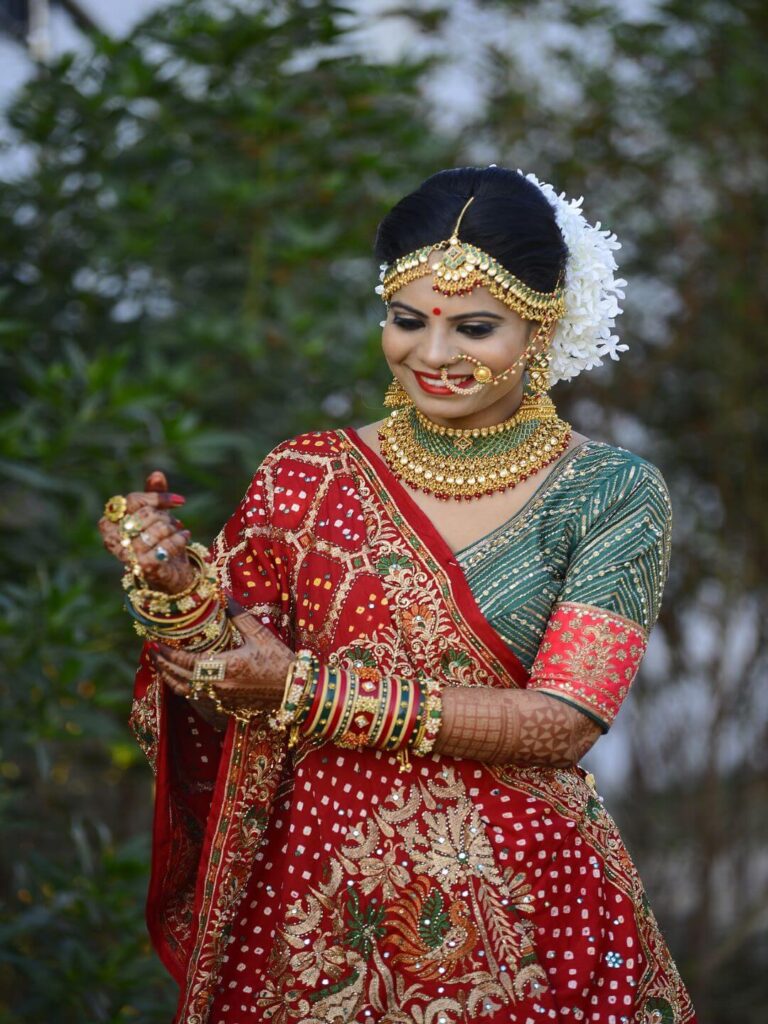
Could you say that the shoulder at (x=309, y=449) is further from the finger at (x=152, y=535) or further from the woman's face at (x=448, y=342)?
the finger at (x=152, y=535)

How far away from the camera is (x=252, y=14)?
443 centimetres

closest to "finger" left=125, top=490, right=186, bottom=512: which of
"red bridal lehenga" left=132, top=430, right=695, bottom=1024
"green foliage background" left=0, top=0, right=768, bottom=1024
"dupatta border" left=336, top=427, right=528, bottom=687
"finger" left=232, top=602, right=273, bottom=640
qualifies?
"finger" left=232, top=602, right=273, bottom=640

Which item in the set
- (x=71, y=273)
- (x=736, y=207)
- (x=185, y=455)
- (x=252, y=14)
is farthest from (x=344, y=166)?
(x=736, y=207)

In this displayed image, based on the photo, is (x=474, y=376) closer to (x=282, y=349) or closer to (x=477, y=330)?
(x=477, y=330)

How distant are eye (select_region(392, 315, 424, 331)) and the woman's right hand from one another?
515 millimetres

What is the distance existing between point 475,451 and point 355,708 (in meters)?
0.54

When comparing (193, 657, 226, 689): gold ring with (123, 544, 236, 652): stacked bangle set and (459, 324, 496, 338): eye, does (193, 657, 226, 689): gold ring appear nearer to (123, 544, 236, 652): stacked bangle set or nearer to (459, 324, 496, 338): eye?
(123, 544, 236, 652): stacked bangle set

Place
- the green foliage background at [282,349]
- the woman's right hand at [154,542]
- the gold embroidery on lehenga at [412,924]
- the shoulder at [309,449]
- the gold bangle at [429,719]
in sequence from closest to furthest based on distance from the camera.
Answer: the woman's right hand at [154,542] < the gold bangle at [429,719] < the gold embroidery on lehenga at [412,924] < the shoulder at [309,449] < the green foliage background at [282,349]

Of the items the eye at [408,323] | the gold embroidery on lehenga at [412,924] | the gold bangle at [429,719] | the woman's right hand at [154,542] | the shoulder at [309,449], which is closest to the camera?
the woman's right hand at [154,542]

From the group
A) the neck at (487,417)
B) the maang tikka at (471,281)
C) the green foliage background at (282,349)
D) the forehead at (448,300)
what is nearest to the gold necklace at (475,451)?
the neck at (487,417)

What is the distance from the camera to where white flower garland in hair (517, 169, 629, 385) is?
2543mm

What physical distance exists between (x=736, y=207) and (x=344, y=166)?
72.0 inches

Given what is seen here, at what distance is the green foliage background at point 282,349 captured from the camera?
360 cm

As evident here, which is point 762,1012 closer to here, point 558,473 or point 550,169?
point 550,169
